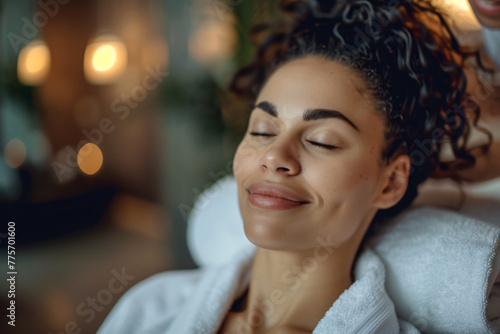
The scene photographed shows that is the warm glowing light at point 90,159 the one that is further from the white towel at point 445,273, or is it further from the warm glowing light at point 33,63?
the white towel at point 445,273

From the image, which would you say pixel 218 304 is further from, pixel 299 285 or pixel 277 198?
pixel 277 198

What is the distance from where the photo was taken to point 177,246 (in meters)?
2.13

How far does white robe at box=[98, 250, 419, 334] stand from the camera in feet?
2.18

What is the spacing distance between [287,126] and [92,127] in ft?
9.20

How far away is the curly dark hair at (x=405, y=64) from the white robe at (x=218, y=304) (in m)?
0.23

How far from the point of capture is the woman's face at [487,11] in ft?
2.38

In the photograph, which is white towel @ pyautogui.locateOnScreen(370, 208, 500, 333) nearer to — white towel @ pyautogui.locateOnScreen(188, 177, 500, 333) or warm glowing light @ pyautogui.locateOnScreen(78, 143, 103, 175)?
white towel @ pyautogui.locateOnScreen(188, 177, 500, 333)

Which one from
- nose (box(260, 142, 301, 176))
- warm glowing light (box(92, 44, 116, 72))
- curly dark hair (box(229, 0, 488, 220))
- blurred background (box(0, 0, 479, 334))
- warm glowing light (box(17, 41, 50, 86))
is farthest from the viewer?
warm glowing light (box(92, 44, 116, 72))

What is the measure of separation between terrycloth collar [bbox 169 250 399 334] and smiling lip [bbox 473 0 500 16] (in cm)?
53

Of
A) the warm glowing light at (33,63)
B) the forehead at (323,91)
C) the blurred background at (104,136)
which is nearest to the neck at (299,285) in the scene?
the forehead at (323,91)

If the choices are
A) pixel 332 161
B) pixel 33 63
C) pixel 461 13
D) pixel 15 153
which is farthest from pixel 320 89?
pixel 33 63

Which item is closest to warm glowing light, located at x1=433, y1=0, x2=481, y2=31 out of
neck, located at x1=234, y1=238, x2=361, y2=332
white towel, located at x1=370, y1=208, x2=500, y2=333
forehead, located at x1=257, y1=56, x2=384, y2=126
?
forehead, located at x1=257, y1=56, x2=384, y2=126

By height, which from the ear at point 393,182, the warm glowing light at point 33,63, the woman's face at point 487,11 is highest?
the warm glowing light at point 33,63

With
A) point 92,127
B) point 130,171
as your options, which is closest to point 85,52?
point 92,127
